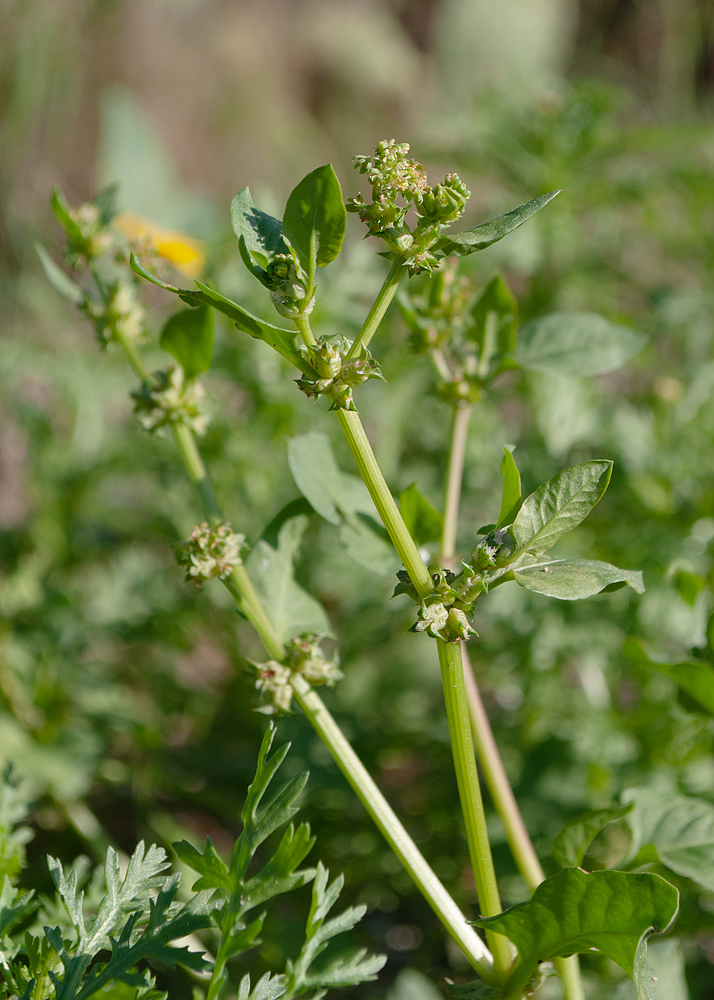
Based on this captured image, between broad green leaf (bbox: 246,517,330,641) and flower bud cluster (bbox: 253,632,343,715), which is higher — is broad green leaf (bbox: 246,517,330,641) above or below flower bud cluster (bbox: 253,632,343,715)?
above

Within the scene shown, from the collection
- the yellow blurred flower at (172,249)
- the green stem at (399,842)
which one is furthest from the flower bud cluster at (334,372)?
the yellow blurred flower at (172,249)

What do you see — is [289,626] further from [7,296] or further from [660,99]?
[660,99]

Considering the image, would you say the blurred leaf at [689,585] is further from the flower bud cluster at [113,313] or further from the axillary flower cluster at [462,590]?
the flower bud cluster at [113,313]

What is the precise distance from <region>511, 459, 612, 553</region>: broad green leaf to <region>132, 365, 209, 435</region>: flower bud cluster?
0.94ft

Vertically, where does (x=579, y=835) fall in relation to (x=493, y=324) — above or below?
below

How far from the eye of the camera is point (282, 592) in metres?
0.68

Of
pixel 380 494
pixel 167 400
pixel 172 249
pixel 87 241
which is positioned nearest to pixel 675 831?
pixel 380 494

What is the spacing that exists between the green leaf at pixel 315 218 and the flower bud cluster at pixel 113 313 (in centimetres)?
23

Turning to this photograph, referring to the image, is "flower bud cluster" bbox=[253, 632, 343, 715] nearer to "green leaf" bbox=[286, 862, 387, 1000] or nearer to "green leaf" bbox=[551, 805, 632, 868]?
"green leaf" bbox=[286, 862, 387, 1000]

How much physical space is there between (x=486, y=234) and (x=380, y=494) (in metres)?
0.16

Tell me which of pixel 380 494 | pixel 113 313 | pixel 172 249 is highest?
pixel 172 249

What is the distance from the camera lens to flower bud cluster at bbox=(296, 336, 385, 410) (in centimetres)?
47

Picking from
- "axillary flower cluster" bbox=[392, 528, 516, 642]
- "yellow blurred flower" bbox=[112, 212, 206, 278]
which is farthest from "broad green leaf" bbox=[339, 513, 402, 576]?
"yellow blurred flower" bbox=[112, 212, 206, 278]

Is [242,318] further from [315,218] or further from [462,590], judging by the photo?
[462,590]
